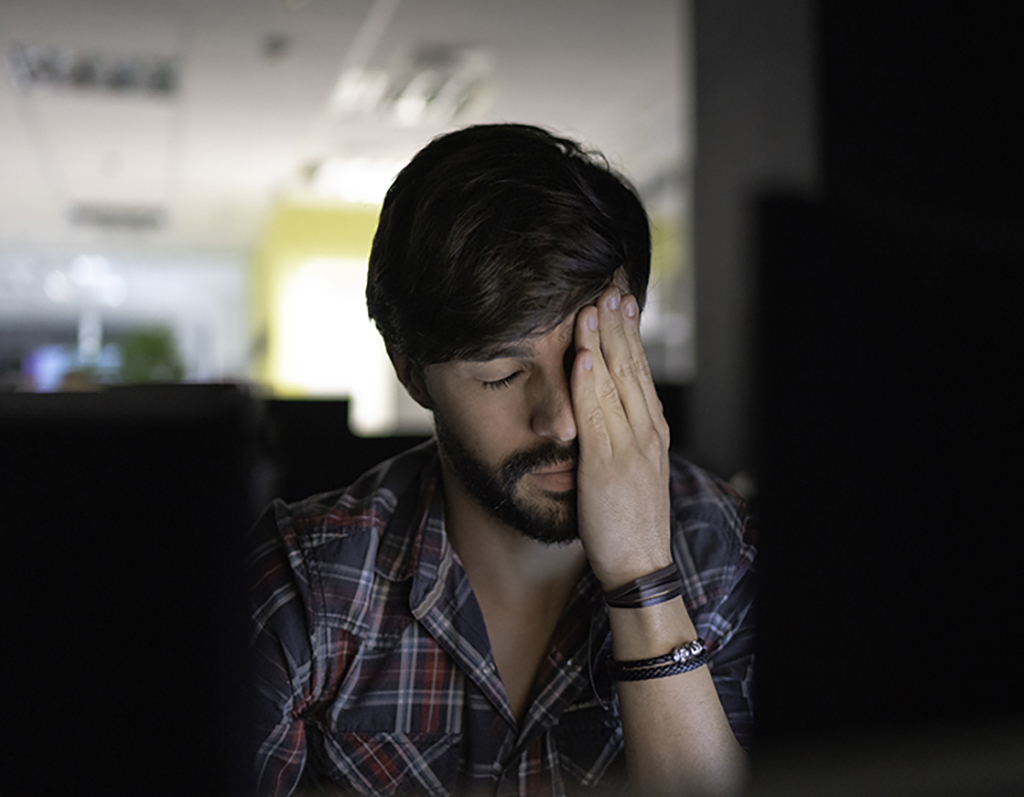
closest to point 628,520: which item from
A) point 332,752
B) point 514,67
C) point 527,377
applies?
point 527,377

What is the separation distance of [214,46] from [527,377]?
3.16 metres

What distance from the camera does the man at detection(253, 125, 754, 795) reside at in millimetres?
474

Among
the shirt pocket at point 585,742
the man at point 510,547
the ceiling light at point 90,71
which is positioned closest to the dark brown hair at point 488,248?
the man at point 510,547

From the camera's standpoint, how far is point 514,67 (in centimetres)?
319

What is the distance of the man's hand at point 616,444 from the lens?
0.47m

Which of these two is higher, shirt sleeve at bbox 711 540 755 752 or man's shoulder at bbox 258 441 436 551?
man's shoulder at bbox 258 441 436 551

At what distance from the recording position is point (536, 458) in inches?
20.1

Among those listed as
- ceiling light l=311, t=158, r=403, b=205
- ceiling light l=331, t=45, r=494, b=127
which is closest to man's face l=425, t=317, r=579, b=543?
ceiling light l=311, t=158, r=403, b=205

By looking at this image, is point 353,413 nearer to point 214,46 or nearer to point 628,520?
point 628,520

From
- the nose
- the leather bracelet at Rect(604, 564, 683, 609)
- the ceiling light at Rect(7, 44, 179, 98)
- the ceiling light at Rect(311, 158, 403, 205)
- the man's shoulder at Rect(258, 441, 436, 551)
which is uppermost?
the ceiling light at Rect(7, 44, 179, 98)

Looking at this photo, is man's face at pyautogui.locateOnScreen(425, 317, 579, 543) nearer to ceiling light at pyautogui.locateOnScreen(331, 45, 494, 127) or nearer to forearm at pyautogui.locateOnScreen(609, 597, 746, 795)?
forearm at pyautogui.locateOnScreen(609, 597, 746, 795)

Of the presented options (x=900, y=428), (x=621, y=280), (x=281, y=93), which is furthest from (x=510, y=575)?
(x=281, y=93)

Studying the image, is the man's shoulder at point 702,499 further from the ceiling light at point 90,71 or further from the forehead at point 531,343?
the ceiling light at point 90,71

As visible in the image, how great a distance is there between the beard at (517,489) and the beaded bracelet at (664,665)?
0.08m
